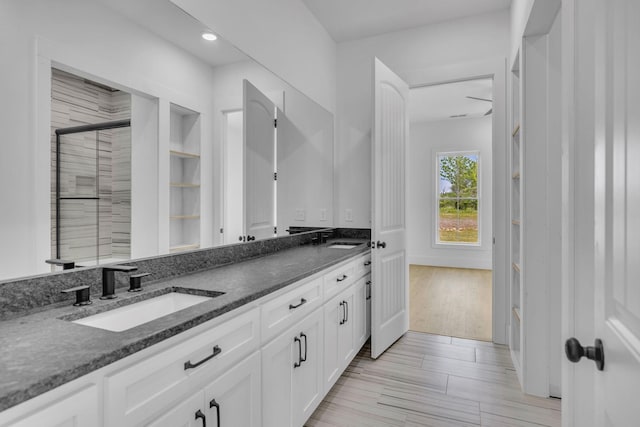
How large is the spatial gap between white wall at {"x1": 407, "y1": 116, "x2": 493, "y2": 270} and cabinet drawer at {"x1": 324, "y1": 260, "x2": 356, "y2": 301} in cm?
439

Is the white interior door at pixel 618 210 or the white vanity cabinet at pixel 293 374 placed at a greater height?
the white interior door at pixel 618 210

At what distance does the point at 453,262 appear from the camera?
21.7ft

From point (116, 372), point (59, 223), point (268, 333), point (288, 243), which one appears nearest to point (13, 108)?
point (59, 223)

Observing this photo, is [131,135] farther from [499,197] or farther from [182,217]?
[499,197]

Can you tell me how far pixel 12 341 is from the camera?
2.86 feet

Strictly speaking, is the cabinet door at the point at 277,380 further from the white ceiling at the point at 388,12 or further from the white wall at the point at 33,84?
the white ceiling at the point at 388,12

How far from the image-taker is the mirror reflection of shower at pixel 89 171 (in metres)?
1.21

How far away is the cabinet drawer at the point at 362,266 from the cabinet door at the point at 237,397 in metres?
1.30

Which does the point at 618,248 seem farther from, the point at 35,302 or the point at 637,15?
the point at 35,302

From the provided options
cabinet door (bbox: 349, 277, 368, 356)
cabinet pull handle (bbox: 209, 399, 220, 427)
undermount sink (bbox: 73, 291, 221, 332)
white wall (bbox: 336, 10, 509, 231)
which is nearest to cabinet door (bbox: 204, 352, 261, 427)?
cabinet pull handle (bbox: 209, 399, 220, 427)

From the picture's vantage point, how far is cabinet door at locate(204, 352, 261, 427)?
3.76 feet

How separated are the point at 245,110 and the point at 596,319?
1977 mm

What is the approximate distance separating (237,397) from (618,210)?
1229 mm

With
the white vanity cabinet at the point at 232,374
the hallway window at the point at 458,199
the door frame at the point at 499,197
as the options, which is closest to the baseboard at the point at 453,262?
the hallway window at the point at 458,199
